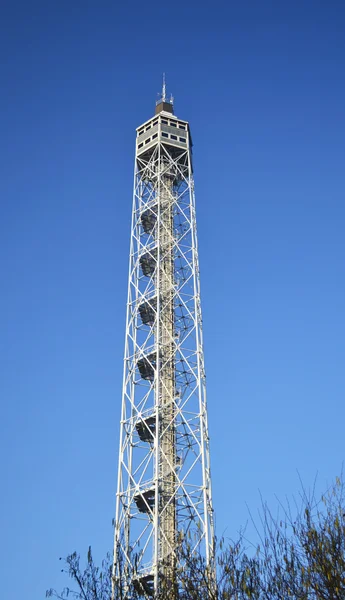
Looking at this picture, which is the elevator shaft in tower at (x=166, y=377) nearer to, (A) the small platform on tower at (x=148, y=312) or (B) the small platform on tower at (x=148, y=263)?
(A) the small platform on tower at (x=148, y=312)

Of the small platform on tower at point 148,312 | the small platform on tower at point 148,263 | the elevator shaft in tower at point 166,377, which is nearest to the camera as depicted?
the elevator shaft in tower at point 166,377

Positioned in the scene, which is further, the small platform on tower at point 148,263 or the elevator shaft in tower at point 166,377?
the small platform on tower at point 148,263

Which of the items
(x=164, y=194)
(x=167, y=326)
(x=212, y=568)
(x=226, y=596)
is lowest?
(x=226, y=596)

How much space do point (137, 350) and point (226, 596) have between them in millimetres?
18524

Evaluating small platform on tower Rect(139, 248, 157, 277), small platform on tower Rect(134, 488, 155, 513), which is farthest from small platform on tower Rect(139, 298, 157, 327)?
small platform on tower Rect(134, 488, 155, 513)

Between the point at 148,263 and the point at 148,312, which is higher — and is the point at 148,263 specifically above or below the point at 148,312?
above

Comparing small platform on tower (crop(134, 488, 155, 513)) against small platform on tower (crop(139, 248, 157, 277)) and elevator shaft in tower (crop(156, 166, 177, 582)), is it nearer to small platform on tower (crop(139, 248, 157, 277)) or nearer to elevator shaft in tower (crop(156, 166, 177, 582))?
elevator shaft in tower (crop(156, 166, 177, 582))

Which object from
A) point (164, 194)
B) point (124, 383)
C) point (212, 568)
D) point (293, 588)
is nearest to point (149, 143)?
point (164, 194)

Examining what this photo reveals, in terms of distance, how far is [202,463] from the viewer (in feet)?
103

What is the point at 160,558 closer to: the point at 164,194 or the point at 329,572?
the point at 329,572

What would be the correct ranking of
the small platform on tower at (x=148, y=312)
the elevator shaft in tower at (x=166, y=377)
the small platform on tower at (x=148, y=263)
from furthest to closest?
the small platform on tower at (x=148, y=263) → the small platform on tower at (x=148, y=312) → the elevator shaft in tower at (x=166, y=377)

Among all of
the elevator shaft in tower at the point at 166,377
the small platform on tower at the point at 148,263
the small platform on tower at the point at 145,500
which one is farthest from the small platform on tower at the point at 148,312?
the small platform on tower at the point at 145,500

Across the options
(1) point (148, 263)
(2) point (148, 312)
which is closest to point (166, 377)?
(2) point (148, 312)

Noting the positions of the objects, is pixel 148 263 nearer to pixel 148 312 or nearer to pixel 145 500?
pixel 148 312
